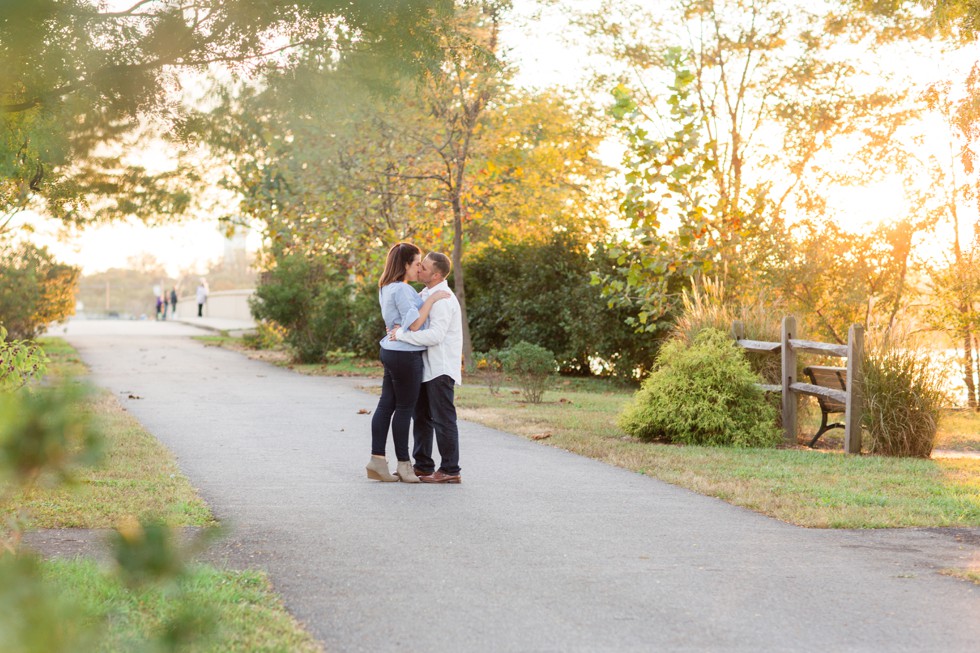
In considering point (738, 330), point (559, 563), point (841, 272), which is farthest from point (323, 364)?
point (559, 563)

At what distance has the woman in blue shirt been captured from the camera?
340 inches

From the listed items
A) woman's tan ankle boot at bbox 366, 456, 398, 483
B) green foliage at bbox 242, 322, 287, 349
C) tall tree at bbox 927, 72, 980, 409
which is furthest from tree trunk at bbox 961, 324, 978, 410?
green foliage at bbox 242, 322, 287, 349

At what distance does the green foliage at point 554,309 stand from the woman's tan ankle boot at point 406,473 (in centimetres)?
1187

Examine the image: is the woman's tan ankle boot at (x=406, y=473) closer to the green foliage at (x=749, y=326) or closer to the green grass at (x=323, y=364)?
the green foliage at (x=749, y=326)

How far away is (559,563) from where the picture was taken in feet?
19.3

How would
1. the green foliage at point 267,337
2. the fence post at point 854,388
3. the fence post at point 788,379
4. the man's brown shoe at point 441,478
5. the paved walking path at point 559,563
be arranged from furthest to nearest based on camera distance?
the green foliage at point 267,337 → the fence post at point 788,379 → the fence post at point 854,388 → the man's brown shoe at point 441,478 → the paved walking path at point 559,563

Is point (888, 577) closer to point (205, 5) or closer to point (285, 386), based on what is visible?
point (205, 5)

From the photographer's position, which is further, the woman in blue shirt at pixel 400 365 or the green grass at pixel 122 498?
the woman in blue shirt at pixel 400 365

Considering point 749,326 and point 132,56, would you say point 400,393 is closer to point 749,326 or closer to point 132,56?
point 132,56

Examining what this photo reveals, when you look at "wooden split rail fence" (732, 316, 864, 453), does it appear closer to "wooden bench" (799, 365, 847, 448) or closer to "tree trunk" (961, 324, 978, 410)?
"wooden bench" (799, 365, 847, 448)

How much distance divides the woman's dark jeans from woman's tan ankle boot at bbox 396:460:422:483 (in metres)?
0.10

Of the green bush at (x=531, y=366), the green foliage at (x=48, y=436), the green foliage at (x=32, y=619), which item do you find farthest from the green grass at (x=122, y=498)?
the green bush at (x=531, y=366)

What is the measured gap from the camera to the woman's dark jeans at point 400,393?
8.65 m

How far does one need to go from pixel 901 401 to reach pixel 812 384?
1.35 m
